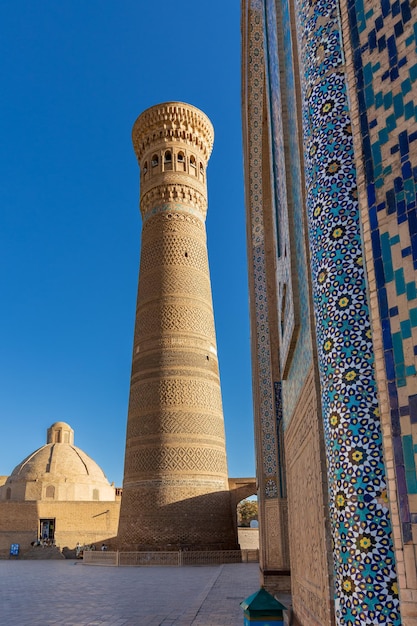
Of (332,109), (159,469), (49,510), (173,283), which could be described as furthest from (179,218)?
(332,109)

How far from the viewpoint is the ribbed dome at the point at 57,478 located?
68.2 ft

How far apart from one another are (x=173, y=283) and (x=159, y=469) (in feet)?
12.6

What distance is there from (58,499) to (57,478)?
71 cm

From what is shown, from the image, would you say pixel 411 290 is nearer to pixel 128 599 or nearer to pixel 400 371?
pixel 400 371

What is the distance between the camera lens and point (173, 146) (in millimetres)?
13812

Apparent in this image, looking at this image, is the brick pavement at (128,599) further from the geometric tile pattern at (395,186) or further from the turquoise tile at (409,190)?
the turquoise tile at (409,190)

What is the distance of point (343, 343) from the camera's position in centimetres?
160

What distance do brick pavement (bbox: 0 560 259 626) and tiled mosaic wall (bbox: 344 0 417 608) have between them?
3387 millimetres

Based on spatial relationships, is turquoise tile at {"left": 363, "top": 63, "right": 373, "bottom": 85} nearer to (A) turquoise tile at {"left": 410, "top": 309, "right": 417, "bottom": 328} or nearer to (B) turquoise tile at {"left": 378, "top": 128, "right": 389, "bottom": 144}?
(B) turquoise tile at {"left": 378, "top": 128, "right": 389, "bottom": 144}

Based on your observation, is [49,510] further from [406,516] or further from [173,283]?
[406,516]

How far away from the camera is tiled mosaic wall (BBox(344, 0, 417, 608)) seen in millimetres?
1264

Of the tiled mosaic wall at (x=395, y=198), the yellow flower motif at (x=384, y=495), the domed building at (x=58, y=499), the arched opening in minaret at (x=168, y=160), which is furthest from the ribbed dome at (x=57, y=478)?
the tiled mosaic wall at (x=395, y=198)

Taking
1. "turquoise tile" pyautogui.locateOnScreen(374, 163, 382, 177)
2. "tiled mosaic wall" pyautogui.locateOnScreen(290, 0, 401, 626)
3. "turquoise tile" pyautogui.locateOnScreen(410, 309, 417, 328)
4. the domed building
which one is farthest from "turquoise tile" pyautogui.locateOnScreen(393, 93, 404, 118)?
the domed building

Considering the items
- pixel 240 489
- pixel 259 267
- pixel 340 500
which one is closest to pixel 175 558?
pixel 240 489
